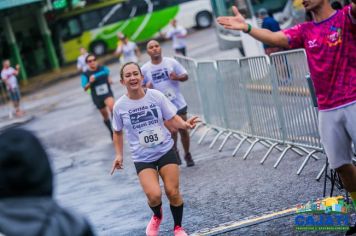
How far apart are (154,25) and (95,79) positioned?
28.6 meters

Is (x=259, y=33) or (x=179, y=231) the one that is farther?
(x=179, y=231)

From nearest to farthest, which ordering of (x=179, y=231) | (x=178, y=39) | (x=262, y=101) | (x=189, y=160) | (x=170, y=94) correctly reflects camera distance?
(x=179, y=231), (x=262, y=101), (x=170, y=94), (x=189, y=160), (x=178, y=39)

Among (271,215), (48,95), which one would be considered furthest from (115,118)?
(48,95)

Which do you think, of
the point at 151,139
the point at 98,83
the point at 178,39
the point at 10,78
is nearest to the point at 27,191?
the point at 151,139

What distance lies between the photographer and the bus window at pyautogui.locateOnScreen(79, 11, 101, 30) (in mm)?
44000

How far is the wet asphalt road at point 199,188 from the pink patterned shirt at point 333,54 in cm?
155

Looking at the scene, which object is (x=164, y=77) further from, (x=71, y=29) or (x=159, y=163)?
(x=71, y=29)

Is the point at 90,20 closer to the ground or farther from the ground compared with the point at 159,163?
closer to the ground

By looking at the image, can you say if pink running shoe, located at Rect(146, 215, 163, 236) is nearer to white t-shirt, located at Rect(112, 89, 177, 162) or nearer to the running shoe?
white t-shirt, located at Rect(112, 89, 177, 162)

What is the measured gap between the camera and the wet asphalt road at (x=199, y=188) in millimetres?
8398

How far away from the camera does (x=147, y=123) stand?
25.3 ft

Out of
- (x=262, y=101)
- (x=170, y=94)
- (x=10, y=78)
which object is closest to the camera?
(x=262, y=101)

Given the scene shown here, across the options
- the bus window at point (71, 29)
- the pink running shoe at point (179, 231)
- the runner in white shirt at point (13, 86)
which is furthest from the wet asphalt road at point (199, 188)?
the bus window at point (71, 29)

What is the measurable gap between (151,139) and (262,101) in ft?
13.9
